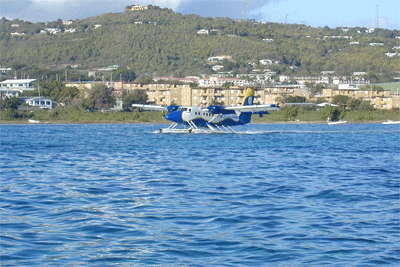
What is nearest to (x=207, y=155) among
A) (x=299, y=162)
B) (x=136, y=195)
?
(x=299, y=162)

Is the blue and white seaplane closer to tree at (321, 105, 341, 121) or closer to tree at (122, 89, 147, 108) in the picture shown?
tree at (321, 105, 341, 121)

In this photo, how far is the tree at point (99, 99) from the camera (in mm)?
86000

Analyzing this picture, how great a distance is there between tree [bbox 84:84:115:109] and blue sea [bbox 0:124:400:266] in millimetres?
67135

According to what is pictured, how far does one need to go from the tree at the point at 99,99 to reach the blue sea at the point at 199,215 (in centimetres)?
6714

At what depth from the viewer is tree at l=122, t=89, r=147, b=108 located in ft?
297

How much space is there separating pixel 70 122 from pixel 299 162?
5846cm

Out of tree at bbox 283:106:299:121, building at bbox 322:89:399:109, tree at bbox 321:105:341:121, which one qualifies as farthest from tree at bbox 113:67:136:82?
tree at bbox 321:105:341:121

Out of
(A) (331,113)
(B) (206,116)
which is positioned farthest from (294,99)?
(B) (206,116)

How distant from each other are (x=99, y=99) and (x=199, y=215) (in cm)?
7804

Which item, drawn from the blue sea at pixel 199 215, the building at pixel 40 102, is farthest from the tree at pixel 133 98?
the blue sea at pixel 199 215

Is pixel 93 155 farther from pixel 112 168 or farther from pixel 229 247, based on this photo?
pixel 229 247

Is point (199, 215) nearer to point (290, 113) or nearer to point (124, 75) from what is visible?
point (290, 113)

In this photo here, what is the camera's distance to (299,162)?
856 inches

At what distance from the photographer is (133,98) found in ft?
299
